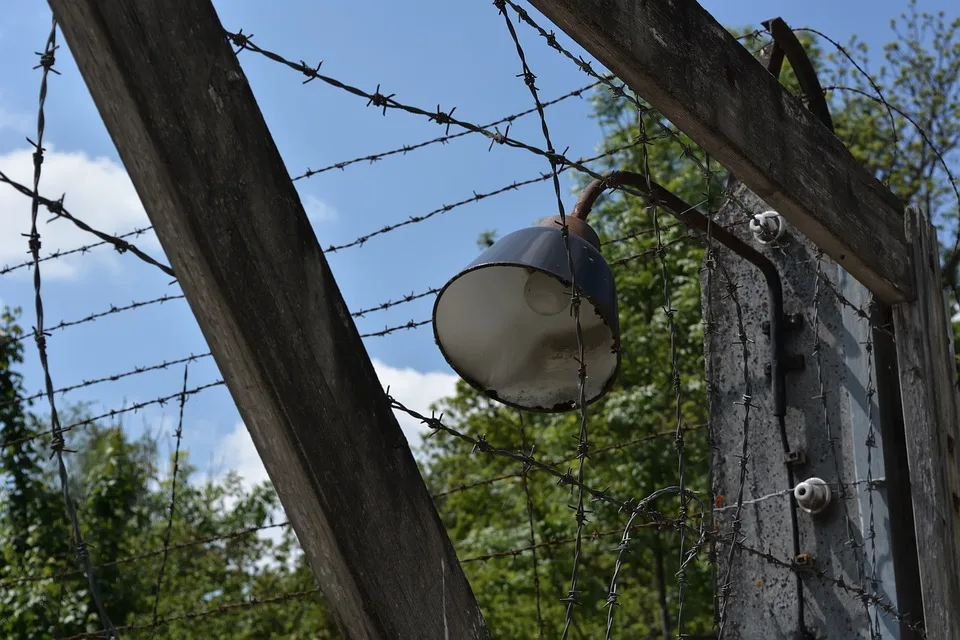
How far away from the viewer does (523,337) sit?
2.73 m

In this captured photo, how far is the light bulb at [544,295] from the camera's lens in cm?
275

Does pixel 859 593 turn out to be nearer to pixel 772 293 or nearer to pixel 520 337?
pixel 772 293

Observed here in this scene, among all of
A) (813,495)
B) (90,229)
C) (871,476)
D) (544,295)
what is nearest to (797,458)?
(813,495)

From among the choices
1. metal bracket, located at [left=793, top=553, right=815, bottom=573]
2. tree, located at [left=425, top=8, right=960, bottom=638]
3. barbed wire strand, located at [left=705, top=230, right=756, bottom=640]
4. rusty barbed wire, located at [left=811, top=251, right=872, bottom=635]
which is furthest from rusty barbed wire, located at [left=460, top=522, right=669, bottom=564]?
tree, located at [left=425, top=8, right=960, bottom=638]

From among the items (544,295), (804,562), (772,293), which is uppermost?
(772,293)

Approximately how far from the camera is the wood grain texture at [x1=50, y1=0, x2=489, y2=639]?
1459mm

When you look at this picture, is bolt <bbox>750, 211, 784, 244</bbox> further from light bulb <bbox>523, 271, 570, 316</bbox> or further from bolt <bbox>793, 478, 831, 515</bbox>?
light bulb <bbox>523, 271, 570, 316</bbox>

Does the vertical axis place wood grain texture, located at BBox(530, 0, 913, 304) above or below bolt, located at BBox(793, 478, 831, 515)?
above

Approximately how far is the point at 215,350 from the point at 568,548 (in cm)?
1059

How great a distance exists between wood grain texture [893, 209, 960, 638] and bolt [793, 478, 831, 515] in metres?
0.34

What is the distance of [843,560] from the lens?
3434 millimetres

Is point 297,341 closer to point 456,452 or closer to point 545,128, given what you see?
point 545,128

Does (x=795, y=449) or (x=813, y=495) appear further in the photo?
(x=795, y=449)

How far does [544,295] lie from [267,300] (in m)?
1.32
